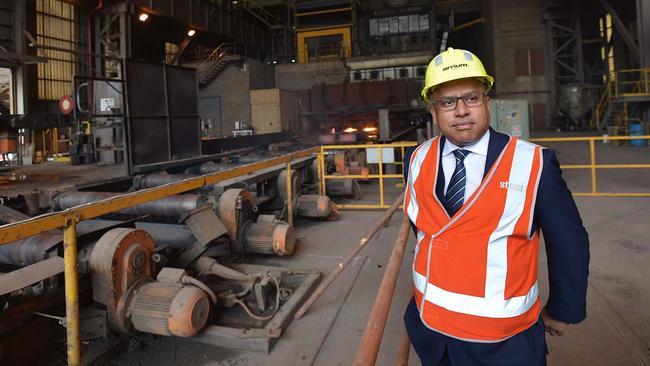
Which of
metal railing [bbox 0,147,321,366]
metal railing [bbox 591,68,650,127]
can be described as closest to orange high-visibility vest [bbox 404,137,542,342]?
metal railing [bbox 0,147,321,366]

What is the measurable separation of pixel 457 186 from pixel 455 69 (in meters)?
0.46

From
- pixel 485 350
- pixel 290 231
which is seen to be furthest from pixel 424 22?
pixel 485 350

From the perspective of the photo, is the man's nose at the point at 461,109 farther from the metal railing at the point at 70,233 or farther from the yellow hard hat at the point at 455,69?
the metal railing at the point at 70,233

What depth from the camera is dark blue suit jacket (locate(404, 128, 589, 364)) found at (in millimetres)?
1461

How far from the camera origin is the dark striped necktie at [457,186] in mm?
1545

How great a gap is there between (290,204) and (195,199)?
7.46 feet

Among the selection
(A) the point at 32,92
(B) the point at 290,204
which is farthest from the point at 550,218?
(A) the point at 32,92

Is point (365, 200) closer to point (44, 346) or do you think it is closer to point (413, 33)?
point (44, 346)

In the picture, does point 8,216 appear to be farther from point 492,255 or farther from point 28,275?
point 492,255

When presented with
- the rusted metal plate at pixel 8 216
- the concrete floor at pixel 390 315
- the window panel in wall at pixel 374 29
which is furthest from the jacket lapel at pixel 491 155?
the window panel in wall at pixel 374 29

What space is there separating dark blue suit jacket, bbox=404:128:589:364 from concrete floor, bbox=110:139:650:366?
164 cm

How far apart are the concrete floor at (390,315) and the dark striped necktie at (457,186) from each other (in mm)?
1828

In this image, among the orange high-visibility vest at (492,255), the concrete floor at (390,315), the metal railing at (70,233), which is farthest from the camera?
the concrete floor at (390,315)

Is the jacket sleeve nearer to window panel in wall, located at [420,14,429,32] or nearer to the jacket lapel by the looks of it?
the jacket lapel
